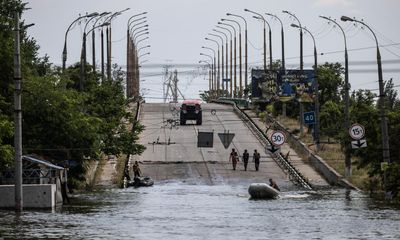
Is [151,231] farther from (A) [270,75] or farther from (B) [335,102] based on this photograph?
(B) [335,102]

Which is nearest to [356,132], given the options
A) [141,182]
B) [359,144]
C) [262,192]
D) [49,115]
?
[359,144]

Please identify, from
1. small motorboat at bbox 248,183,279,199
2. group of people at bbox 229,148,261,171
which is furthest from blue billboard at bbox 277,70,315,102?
small motorboat at bbox 248,183,279,199

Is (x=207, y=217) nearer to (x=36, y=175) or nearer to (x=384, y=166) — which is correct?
(x=36, y=175)

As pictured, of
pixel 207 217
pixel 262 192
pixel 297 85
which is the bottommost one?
pixel 207 217

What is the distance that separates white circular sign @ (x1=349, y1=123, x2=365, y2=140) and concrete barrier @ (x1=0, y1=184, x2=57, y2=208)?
2040cm

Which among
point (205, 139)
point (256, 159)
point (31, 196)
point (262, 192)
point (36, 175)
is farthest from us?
point (205, 139)

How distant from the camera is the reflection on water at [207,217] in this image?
48.2 metres

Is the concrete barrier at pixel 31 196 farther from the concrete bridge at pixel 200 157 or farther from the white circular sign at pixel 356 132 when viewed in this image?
the concrete bridge at pixel 200 157

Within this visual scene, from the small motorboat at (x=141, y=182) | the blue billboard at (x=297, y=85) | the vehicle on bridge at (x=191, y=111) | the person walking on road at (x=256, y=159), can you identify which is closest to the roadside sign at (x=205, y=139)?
the blue billboard at (x=297, y=85)

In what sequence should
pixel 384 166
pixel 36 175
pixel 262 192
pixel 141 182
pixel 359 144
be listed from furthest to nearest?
pixel 141 182, pixel 359 144, pixel 262 192, pixel 384 166, pixel 36 175

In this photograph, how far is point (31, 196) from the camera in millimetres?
60906

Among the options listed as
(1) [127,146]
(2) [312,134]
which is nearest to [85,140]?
(1) [127,146]

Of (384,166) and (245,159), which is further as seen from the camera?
(245,159)

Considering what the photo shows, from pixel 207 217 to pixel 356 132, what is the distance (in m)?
19.0
